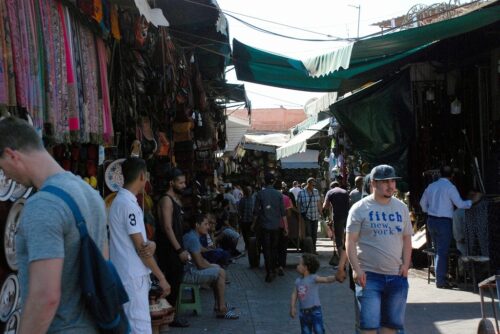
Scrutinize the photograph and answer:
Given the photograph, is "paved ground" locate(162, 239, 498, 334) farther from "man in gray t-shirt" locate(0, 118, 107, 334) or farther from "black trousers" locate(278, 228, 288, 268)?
"man in gray t-shirt" locate(0, 118, 107, 334)

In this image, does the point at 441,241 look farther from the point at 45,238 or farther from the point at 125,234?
the point at 45,238

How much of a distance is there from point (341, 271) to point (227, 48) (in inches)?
235

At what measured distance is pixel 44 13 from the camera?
547 centimetres

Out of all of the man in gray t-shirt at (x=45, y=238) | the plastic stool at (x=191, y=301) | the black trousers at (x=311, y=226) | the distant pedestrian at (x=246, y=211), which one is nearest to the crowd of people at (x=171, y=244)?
the man in gray t-shirt at (x=45, y=238)

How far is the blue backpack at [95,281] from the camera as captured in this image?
3078mm

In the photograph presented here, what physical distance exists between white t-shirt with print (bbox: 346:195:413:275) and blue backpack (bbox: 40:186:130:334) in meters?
3.32

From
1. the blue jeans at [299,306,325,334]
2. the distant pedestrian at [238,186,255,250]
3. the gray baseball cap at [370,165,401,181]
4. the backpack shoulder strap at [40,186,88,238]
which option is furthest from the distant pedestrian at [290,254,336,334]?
the distant pedestrian at [238,186,255,250]

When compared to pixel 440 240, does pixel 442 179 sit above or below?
above

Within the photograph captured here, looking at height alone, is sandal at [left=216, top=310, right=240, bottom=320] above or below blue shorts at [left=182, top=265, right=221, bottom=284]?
below

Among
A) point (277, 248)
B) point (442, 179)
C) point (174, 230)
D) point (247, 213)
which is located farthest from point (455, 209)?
point (247, 213)

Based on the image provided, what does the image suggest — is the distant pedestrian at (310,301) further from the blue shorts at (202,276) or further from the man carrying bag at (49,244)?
the man carrying bag at (49,244)

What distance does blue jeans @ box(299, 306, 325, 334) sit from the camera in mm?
6582

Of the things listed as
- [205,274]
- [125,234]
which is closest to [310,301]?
[125,234]

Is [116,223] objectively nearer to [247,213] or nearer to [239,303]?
[239,303]
